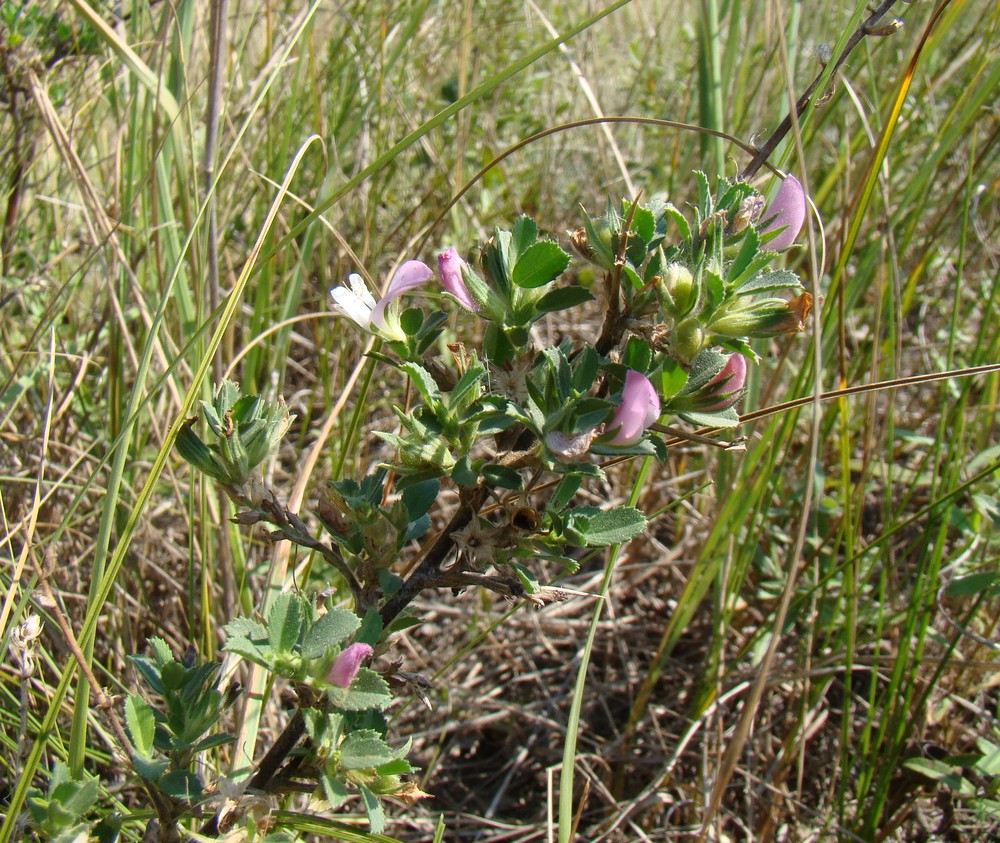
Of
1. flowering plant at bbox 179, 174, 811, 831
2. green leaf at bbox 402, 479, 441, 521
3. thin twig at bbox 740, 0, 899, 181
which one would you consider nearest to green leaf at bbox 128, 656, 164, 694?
flowering plant at bbox 179, 174, 811, 831

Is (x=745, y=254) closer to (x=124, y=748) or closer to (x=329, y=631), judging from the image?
(x=329, y=631)

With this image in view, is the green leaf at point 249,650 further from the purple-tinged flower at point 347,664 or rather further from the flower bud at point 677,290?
the flower bud at point 677,290

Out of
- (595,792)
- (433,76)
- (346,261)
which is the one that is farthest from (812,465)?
(433,76)

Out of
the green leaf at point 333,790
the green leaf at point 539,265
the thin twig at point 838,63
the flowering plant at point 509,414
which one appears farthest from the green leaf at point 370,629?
the thin twig at point 838,63

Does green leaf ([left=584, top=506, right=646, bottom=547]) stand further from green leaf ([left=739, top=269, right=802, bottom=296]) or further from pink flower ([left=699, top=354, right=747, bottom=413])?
green leaf ([left=739, top=269, right=802, bottom=296])

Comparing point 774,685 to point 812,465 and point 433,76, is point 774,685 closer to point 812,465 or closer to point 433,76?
Answer: point 812,465
